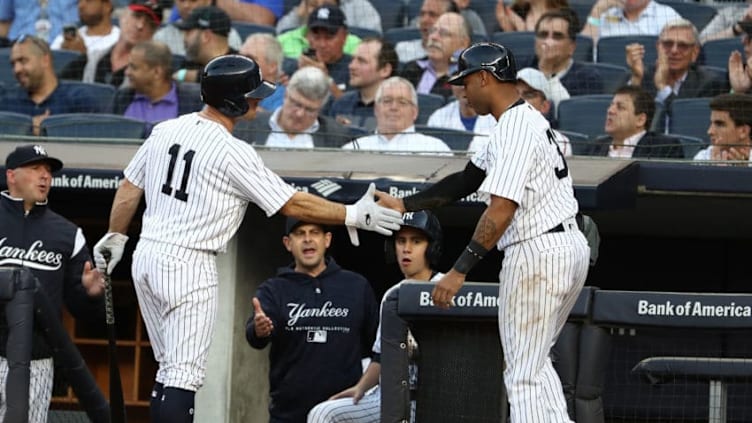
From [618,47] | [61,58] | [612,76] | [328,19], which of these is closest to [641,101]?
[612,76]

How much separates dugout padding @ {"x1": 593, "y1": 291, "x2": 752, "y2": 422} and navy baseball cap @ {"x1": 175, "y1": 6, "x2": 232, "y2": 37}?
406cm

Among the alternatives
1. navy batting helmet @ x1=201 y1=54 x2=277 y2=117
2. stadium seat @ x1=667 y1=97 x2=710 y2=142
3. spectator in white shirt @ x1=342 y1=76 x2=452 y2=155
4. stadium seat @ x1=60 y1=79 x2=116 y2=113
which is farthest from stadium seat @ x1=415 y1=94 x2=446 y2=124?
navy batting helmet @ x1=201 y1=54 x2=277 y2=117

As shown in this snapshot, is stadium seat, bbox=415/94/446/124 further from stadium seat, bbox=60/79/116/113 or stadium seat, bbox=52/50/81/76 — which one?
stadium seat, bbox=52/50/81/76

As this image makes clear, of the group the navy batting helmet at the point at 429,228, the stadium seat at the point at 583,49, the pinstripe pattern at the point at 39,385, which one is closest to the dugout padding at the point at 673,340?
the navy batting helmet at the point at 429,228

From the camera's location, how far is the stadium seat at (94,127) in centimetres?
748

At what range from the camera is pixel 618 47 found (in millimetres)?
7918

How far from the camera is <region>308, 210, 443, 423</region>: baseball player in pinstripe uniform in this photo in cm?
546

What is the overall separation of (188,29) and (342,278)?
2923mm

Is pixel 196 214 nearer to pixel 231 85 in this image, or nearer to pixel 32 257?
pixel 231 85

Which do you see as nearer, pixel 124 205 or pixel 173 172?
Answer: pixel 173 172

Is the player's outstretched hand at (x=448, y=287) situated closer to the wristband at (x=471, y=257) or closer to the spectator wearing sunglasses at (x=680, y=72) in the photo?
the wristband at (x=471, y=257)

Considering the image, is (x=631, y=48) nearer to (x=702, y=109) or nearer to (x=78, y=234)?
(x=702, y=109)

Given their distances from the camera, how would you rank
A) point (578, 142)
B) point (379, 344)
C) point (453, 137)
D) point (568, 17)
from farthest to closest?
1. point (568, 17)
2. point (453, 137)
3. point (578, 142)
4. point (379, 344)

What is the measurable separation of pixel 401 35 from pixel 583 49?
3.73ft
